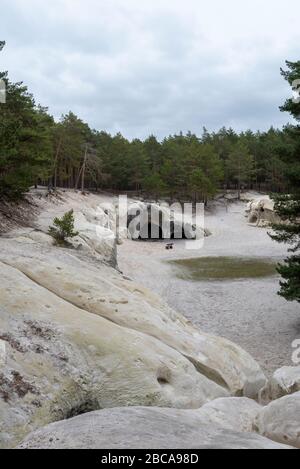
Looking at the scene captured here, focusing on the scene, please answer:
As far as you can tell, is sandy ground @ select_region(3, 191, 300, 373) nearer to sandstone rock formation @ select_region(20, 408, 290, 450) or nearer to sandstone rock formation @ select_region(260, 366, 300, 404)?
sandstone rock formation @ select_region(260, 366, 300, 404)

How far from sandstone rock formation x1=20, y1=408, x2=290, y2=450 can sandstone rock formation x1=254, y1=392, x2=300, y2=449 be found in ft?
2.97

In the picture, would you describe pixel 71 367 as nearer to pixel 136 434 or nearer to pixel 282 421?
pixel 136 434

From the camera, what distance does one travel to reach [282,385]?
23.5ft

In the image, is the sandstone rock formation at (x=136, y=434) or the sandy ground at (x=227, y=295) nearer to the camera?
the sandstone rock formation at (x=136, y=434)

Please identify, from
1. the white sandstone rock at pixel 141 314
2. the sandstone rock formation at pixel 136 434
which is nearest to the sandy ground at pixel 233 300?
the white sandstone rock at pixel 141 314

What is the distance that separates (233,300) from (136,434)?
1958cm

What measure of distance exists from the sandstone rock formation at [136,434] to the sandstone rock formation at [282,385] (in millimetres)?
3302

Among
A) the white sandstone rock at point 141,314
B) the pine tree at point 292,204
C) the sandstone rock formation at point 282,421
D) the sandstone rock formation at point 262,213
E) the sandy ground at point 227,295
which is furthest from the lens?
the sandstone rock formation at point 262,213

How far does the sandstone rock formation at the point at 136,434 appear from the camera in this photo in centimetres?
354

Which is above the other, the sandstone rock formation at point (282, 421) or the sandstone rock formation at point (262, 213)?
the sandstone rock formation at point (262, 213)

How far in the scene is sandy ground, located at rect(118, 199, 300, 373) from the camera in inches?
650

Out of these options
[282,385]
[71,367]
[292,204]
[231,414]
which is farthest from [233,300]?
[71,367]

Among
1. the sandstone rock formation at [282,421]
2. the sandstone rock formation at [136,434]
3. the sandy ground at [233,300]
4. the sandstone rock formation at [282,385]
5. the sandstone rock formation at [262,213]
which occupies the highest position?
the sandstone rock formation at [262,213]

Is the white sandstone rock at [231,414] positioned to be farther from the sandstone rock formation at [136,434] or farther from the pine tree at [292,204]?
the pine tree at [292,204]
